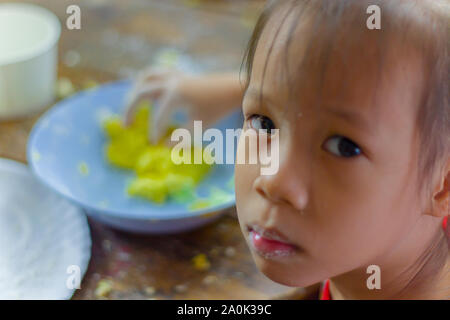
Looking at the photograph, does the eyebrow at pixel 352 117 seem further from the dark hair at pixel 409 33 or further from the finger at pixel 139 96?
the finger at pixel 139 96

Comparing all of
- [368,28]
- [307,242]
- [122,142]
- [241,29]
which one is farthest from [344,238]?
[241,29]

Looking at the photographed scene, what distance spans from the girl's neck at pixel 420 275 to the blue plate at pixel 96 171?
192 mm

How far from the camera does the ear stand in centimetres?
40

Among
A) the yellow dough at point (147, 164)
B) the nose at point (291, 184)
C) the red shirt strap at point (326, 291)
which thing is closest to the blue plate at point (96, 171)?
the yellow dough at point (147, 164)

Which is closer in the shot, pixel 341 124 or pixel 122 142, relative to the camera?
pixel 341 124

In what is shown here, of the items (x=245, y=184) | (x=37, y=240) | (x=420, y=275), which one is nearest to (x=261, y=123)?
(x=245, y=184)

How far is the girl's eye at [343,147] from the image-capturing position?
36cm

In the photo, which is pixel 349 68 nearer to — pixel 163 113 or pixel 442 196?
pixel 442 196

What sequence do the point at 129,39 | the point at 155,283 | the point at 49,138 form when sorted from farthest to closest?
the point at 129,39
the point at 49,138
the point at 155,283

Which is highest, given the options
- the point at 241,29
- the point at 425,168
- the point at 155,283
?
the point at 425,168

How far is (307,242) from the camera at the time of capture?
15.1 inches

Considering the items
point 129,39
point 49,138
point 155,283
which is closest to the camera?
point 155,283
